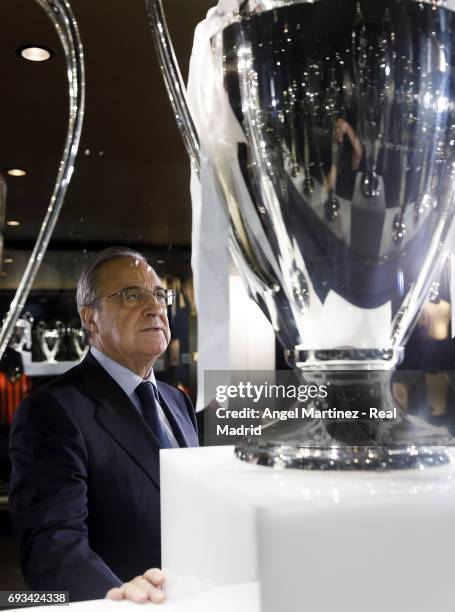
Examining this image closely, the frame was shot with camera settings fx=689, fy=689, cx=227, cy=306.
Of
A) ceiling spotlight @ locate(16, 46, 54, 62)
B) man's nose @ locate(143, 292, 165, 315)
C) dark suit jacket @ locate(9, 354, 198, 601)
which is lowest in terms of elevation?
dark suit jacket @ locate(9, 354, 198, 601)

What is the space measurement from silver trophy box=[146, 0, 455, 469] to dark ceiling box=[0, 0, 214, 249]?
4.34 feet

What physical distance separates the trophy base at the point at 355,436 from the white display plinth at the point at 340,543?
0.01 m

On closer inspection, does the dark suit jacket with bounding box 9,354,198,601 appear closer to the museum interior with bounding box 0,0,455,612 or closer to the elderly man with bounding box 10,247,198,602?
the elderly man with bounding box 10,247,198,602

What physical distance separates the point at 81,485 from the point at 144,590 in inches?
26.2

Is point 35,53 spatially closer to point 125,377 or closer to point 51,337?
point 125,377

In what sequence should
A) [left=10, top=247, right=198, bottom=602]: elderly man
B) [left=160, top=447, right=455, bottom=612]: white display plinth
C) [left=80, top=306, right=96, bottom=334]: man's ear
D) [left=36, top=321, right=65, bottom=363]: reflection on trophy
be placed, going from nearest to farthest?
[left=160, top=447, right=455, bottom=612]: white display plinth → [left=10, top=247, right=198, bottom=602]: elderly man → [left=80, top=306, right=96, bottom=334]: man's ear → [left=36, top=321, right=65, bottom=363]: reflection on trophy

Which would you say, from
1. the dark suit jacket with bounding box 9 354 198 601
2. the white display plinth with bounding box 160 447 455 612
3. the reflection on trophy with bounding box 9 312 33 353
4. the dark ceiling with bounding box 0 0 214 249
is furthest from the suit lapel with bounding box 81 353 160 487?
the reflection on trophy with bounding box 9 312 33 353

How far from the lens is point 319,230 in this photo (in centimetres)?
25

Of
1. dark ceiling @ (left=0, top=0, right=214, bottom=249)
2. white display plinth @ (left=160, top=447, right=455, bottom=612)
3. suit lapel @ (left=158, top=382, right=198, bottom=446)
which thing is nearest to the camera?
white display plinth @ (left=160, top=447, right=455, bottom=612)

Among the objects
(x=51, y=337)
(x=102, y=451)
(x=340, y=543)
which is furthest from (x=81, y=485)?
(x=51, y=337)

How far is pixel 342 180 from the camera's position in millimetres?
243

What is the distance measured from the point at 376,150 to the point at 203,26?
0.39ft

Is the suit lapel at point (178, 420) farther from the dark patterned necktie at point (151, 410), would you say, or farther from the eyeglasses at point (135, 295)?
the eyeglasses at point (135, 295)

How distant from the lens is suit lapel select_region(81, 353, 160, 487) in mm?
1016
